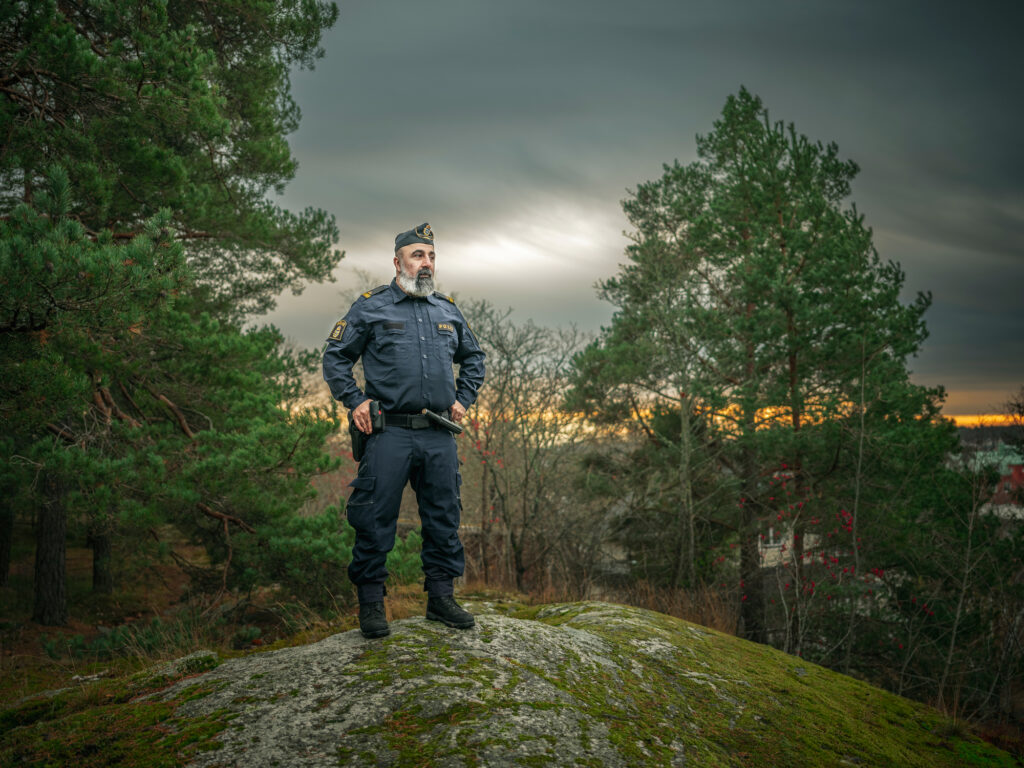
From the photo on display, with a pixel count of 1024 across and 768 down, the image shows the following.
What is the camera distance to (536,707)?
280 centimetres

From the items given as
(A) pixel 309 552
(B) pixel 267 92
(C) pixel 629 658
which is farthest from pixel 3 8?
(C) pixel 629 658

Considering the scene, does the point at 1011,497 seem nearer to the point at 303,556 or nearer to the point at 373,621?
the point at 303,556

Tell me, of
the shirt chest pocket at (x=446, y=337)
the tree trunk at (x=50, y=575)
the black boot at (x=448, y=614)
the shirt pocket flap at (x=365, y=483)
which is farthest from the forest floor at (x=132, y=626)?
the shirt chest pocket at (x=446, y=337)

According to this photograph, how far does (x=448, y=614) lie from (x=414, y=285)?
190 cm

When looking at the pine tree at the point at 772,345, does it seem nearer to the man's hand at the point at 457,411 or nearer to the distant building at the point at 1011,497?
the distant building at the point at 1011,497

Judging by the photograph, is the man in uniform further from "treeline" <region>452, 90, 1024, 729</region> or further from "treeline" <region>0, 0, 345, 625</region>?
"treeline" <region>452, 90, 1024, 729</region>

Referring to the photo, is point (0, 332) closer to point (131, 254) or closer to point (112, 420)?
point (131, 254)

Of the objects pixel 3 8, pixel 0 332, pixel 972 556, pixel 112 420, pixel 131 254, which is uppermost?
pixel 3 8

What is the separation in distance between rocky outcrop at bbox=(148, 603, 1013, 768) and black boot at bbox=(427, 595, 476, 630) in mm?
67

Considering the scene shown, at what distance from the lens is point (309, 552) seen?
25.5ft

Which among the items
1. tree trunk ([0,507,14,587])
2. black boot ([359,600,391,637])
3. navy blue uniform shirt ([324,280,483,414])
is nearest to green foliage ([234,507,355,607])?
black boot ([359,600,391,637])

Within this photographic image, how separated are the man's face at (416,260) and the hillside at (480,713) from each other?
2.02 m

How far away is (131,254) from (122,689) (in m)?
3.12

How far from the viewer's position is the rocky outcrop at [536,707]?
2504mm
